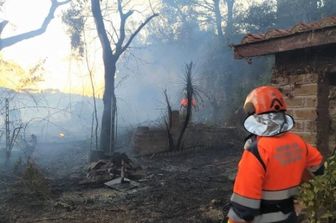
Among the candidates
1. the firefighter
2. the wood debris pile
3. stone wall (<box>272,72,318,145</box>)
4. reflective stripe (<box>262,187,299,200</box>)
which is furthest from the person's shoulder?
the wood debris pile

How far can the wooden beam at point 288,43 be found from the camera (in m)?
4.41

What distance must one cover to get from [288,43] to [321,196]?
8.05ft

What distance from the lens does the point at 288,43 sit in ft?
15.8

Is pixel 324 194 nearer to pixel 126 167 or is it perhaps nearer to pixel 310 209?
pixel 310 209

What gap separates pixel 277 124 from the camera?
2.76 m

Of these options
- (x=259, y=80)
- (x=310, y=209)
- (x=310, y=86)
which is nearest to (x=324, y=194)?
(x=310, y=209)

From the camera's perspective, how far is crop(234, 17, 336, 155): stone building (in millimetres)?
4801

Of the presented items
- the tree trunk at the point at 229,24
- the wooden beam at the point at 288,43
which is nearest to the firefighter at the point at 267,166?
the wooden beam at the point at 288,43

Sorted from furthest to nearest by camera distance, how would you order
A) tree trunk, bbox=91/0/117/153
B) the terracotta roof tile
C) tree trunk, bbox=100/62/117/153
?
1. tree trunk, bbox=91/0/117/153
2. tree trunk, bbox=100/62/117/153
3. the terracotta roof tile

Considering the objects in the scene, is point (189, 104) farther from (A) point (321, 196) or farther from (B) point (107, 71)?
(A) point (321, 196)

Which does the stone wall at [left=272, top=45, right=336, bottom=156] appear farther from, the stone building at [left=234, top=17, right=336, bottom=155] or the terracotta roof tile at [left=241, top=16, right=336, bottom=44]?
the terracotta roof tile at [left=241, top=16, right=336, bottom=44]

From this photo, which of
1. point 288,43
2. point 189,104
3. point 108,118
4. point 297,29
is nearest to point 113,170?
point 108,118

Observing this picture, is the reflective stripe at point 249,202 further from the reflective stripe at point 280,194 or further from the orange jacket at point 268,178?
the reflective stripe at point 280,194

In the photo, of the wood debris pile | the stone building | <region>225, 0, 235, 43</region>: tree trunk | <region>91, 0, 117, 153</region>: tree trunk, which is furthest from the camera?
<region>225, 0, 235, 43</region>: tree trunk
